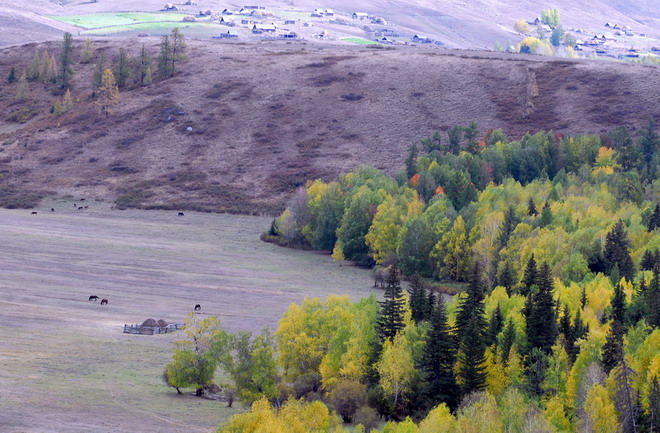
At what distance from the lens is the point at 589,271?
80.4 meters

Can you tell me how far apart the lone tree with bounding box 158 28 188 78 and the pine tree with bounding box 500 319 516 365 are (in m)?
118

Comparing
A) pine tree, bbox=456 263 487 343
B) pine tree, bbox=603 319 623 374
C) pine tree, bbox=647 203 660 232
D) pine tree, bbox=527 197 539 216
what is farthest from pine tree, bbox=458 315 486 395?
pine tree, bbox=527 197 539 216

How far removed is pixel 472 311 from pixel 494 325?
1.37 metres

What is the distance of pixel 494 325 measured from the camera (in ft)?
197

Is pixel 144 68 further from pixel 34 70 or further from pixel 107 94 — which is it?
pixel 34 70

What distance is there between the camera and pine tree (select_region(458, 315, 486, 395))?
56125mm

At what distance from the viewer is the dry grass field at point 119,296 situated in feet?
177

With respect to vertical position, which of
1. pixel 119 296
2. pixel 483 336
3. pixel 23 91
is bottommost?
pixel 119 296

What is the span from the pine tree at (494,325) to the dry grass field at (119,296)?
45.0ft

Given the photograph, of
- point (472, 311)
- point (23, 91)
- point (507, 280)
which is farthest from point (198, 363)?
point (23, 91)

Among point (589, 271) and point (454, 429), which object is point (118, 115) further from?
point (454, 429)

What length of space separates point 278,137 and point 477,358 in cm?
9657

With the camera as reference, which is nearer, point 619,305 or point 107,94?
point 619,305

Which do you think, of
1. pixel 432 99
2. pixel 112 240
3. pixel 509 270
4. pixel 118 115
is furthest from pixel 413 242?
pixel 118 115
